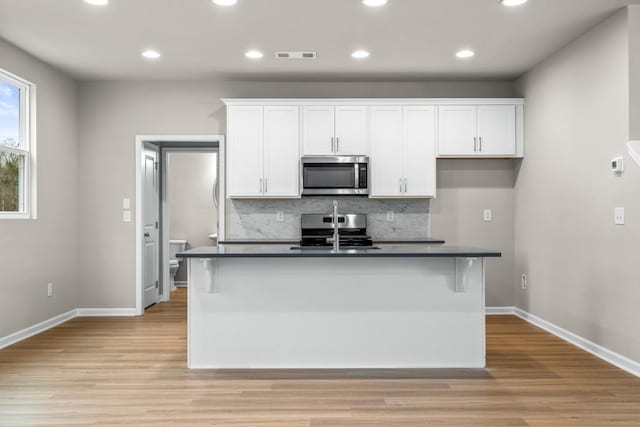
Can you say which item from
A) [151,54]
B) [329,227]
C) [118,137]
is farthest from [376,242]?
[118,137]

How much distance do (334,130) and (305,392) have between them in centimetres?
297

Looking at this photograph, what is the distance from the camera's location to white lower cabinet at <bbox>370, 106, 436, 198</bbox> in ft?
17.3

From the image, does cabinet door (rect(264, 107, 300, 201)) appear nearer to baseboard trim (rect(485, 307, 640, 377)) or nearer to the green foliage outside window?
the green foliage outside window

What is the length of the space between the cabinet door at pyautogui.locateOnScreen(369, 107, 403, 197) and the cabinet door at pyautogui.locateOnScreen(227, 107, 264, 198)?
3.93 ft

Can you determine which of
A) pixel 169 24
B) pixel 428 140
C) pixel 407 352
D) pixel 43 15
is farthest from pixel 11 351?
pixel 428 140

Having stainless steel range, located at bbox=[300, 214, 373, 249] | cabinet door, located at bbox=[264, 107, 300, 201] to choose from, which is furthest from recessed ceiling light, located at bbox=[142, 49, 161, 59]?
stainless steel range, located at bbox=[300, 214, 373, 249]

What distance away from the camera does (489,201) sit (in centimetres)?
559

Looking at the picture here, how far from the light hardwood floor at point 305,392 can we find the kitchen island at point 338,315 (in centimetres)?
12

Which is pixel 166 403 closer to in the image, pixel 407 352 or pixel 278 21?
pixel 407 352

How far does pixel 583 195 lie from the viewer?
4.15 metres

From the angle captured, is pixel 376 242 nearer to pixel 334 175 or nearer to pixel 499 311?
pixel 334 175

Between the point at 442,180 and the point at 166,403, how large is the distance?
3.83 meters

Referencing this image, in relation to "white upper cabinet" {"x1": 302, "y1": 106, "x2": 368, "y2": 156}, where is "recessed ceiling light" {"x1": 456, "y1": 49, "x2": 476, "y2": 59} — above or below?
above

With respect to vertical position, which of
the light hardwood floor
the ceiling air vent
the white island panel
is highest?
the ceiling air vent
